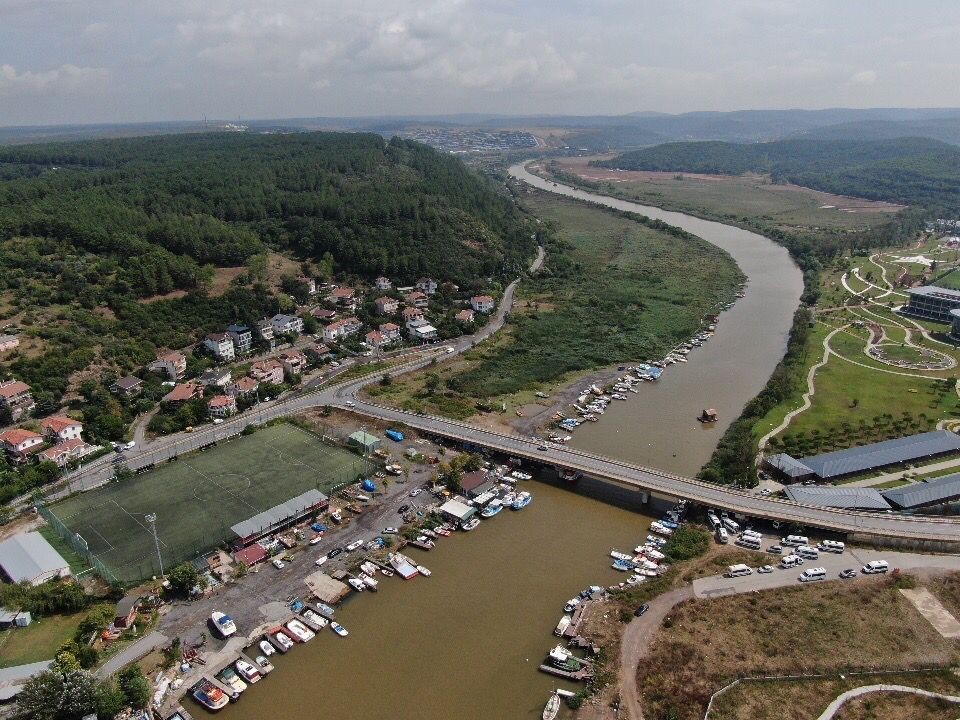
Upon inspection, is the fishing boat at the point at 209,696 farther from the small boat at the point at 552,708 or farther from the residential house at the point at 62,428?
the residential house at the point at 62,428

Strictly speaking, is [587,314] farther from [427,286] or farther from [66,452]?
[66,452]

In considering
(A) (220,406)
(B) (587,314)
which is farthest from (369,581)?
(B) (587,314)

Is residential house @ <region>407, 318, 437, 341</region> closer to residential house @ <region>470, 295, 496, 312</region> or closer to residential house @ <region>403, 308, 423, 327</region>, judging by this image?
residential house @ <region>403, 308, 423, 327</region>

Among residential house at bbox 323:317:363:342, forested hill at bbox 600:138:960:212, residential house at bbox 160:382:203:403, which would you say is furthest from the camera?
forested hill at bbox 600:138:960:212

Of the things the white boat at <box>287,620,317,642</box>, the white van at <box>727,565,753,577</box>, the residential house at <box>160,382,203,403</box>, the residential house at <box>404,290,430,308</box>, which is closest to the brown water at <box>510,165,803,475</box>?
the white van at <box>727,565,753,577</box>

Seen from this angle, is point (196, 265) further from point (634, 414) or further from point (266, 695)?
point (266, 695)

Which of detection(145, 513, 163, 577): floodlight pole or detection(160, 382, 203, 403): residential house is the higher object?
detection(160, 382, 203, 403): residential house

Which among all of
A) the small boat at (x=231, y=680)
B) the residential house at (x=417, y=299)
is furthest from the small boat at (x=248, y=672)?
the residential house at (x=417, y=299)
